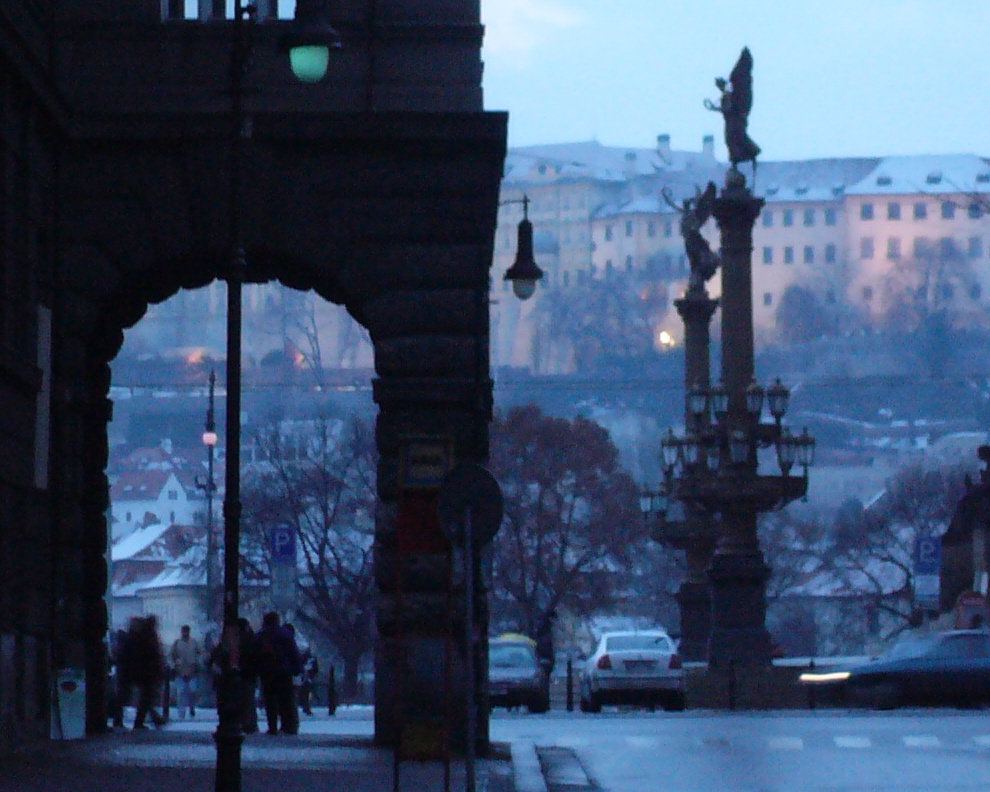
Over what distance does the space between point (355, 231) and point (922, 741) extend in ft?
25.7

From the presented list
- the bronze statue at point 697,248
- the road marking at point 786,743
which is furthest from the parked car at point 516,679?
the road marking at point 786,743

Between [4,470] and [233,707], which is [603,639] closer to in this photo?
[4,470]

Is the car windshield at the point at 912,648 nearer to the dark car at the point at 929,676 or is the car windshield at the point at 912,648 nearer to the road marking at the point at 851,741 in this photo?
the dark car at the point at 929,676

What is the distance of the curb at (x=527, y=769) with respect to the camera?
19703 mm

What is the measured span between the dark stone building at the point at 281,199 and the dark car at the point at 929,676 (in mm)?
15468

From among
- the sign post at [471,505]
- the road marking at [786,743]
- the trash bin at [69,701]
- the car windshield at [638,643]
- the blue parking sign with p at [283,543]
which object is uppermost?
the blue parking sign with p at [283,543]

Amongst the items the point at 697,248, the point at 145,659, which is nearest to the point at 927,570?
the point at 697,248

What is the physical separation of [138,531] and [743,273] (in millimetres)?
134403

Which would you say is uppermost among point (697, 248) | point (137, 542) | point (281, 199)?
point (137, 542)

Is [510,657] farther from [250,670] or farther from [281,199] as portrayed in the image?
[281,199]

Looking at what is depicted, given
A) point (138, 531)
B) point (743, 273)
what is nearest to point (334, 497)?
point (743, 273)

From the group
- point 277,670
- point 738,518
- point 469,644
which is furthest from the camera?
point 738,518

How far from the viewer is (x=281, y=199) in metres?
23.6

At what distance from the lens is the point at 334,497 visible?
85.4 meters
